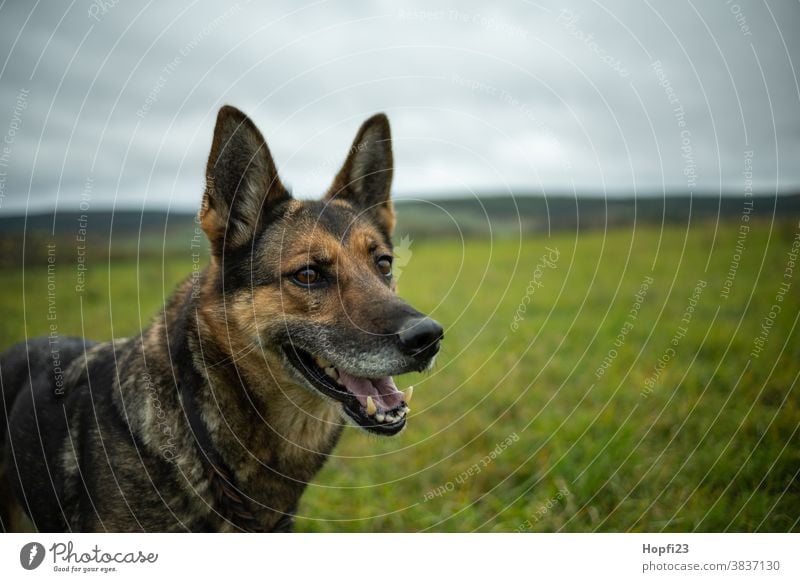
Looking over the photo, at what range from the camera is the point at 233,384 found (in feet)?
10.9

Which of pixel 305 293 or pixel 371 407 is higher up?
pixel 305 293

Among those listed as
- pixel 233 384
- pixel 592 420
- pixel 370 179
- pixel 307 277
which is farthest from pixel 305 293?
pixel 592 420

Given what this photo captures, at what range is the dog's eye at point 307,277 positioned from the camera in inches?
136

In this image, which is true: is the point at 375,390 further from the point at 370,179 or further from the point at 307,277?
the point at 370,179

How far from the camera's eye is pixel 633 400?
6.27m

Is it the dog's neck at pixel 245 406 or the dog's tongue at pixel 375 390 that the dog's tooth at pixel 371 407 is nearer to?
the dog's tongue at pixel 375 390

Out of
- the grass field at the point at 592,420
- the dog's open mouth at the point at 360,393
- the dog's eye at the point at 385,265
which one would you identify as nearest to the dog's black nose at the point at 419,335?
the dog's open mouth at the point at 360,393

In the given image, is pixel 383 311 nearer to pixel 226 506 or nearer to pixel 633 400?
pixel 226 506

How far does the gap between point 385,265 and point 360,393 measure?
3.55 ft

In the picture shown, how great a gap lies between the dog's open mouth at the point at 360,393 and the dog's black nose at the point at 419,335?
37cm

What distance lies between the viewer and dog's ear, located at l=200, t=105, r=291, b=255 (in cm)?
331

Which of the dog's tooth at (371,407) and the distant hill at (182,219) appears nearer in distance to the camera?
the dog's tooth at (371,407)
